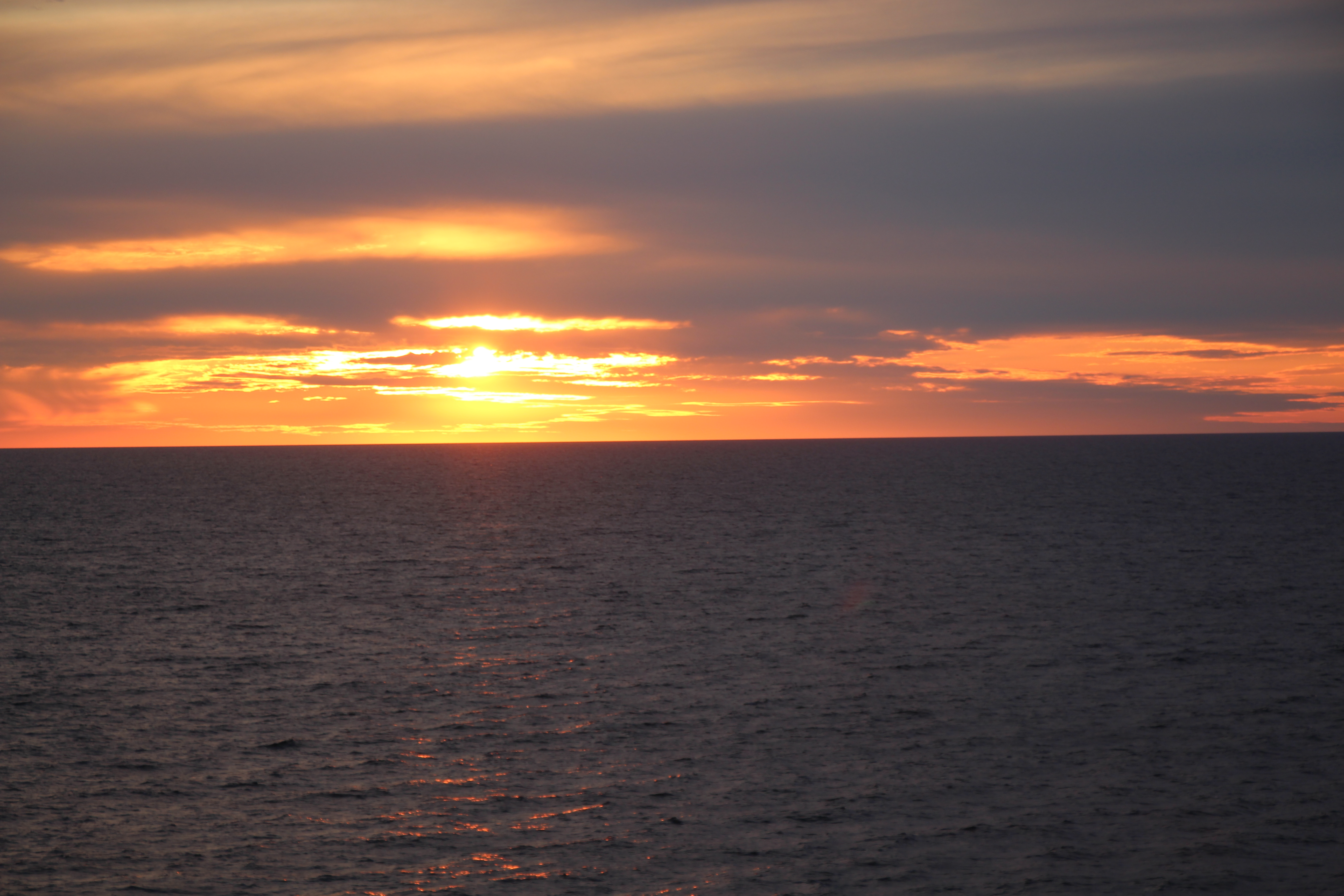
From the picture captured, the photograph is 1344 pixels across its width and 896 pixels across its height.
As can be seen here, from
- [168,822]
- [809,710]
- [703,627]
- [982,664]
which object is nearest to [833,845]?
[809,710]

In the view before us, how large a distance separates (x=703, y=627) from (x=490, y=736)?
2170 cm

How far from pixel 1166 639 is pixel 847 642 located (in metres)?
15.0

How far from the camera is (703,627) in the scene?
183 feet

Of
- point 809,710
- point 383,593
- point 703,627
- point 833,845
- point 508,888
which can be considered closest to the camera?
point 508,888

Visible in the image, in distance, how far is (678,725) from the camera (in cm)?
3669

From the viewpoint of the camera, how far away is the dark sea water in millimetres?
25375

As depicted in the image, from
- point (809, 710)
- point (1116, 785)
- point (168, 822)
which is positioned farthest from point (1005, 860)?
point (168, 822)

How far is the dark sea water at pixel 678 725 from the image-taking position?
2538 cm

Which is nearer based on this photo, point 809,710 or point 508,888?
point 508,888

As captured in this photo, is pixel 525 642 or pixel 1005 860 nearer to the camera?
pixel 1005 860

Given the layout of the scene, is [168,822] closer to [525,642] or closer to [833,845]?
[833,845]

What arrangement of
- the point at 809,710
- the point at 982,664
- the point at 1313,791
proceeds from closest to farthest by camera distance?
the point at 1313,791 < the point at 809,710 < the point at 982,664

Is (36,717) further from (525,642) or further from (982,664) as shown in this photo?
(982,664)

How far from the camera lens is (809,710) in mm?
38562
